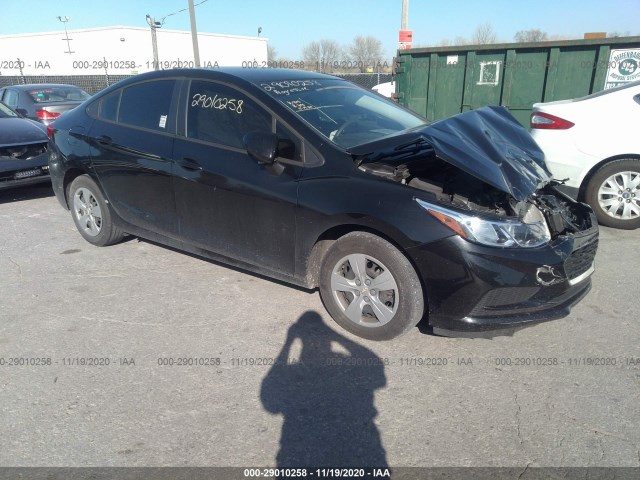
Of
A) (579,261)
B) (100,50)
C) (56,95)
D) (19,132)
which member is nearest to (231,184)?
(579,261)

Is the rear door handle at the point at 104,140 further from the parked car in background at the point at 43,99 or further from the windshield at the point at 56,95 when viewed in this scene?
the windshield at the point at 56,95

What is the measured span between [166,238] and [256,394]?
1.97 metres

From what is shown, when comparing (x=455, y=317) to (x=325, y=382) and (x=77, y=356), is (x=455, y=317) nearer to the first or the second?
(x=325, y=382)

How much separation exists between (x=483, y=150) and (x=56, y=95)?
1150 centimetres

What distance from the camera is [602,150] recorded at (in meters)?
5.19

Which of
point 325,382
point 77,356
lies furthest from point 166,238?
point 325,382

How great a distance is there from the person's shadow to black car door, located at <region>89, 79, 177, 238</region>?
5.40 ft

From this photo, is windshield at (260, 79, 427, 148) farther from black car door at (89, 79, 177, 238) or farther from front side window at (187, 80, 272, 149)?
black car door at (89, 79, 177, 238)

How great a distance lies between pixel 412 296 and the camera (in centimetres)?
299

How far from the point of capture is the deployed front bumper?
279 cm

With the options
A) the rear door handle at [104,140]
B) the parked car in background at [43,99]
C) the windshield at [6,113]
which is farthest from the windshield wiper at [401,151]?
the parked car in background at [43,99]

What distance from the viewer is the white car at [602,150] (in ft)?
Result: 16.8

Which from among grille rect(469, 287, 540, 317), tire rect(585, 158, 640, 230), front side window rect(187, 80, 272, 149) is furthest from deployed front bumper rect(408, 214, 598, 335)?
tire rect(585, 158, 640, 230)

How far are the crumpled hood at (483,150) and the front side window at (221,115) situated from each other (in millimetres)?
817
